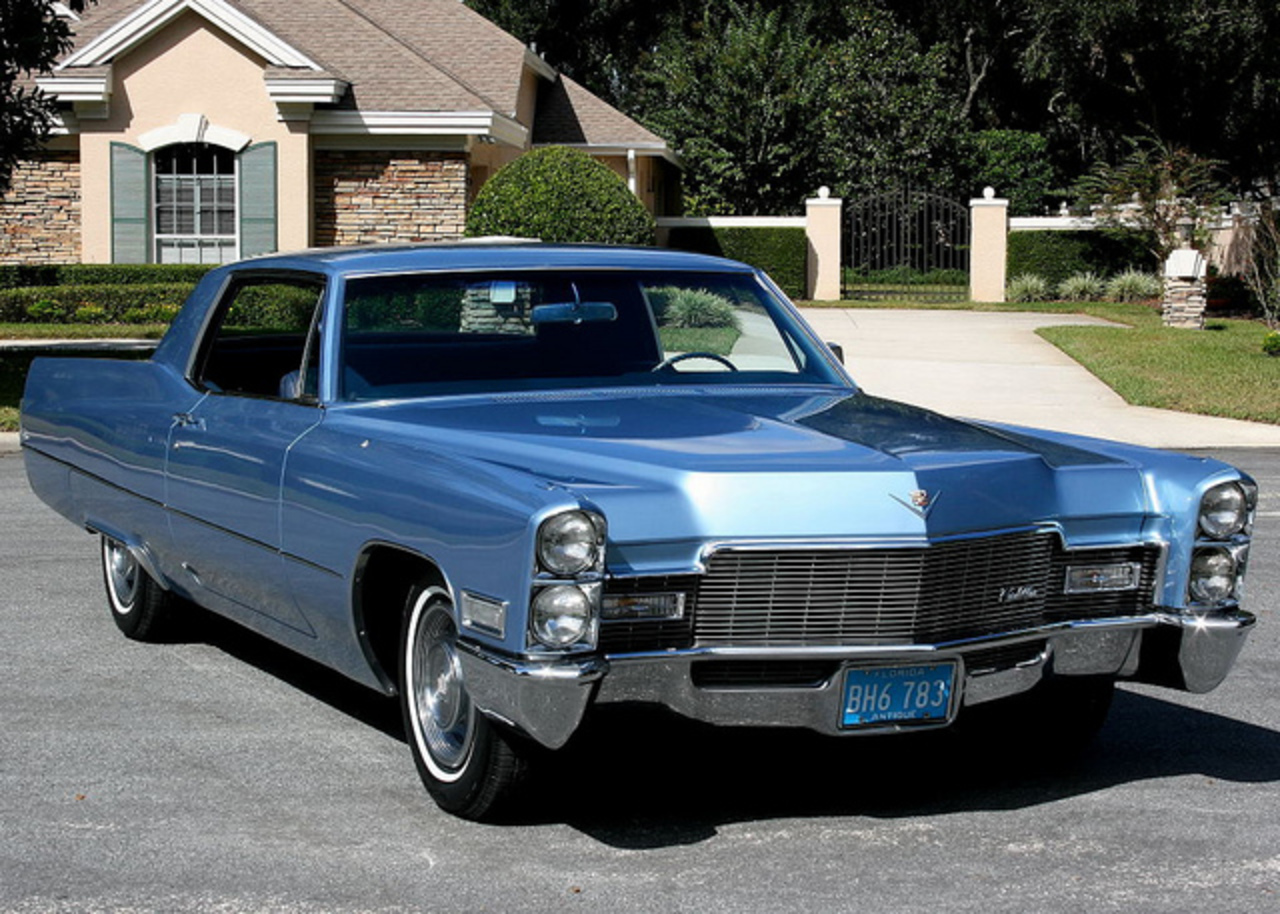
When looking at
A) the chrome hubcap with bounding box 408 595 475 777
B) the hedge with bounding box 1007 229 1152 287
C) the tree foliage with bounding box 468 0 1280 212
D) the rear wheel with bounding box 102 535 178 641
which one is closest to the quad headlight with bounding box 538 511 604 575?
the chrome hubcap with bounding box 408 595 475 777

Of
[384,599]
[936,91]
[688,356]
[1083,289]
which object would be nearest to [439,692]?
[384,599]

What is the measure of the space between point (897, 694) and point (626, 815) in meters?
0.91

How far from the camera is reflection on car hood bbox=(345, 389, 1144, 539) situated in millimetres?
4910

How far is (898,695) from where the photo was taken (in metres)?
5.05

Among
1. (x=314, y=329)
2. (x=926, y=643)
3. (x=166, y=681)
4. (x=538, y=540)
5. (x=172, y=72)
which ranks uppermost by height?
(x=172, y=72)

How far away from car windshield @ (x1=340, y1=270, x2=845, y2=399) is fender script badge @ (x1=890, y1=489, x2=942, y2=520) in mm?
1649

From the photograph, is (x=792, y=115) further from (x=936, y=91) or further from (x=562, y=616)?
(x=562, y=616)

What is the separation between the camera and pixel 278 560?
611 cm

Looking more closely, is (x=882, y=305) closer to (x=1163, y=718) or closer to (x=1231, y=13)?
(x=1231, y=13)

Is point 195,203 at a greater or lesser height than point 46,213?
greater

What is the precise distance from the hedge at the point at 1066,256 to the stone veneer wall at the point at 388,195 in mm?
13634

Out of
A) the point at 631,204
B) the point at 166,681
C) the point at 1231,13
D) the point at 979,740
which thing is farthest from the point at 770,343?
the point at 1231,13

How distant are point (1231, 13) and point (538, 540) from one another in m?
30.4

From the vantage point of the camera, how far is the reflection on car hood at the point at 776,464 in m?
4.91
